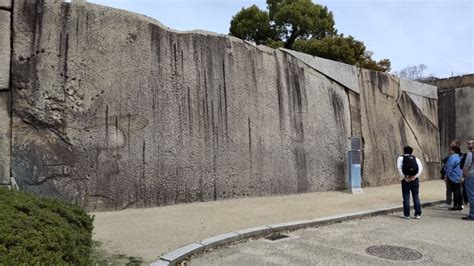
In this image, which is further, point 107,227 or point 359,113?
point 359,113

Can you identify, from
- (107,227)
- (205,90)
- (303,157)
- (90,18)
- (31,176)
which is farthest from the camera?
(303,157)

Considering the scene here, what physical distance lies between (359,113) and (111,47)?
7.95m

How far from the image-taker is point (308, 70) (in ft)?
37.8

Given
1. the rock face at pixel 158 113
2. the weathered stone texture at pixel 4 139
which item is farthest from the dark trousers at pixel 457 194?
the weathered stone texture at pixel 4 139

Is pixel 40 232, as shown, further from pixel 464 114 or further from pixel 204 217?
pixel 464 114

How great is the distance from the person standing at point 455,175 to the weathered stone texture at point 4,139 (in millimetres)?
8894

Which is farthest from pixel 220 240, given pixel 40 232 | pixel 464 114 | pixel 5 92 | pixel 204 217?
pixel 464 114

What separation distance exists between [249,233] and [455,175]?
547cm

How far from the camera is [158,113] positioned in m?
8.43

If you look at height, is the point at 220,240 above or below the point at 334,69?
below

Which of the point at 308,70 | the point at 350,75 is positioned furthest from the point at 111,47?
the point at 350,75

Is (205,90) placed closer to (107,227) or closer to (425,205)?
(107,227)

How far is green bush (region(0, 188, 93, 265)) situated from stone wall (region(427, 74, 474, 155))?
16.2 metres

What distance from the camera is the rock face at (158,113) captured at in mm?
7297
